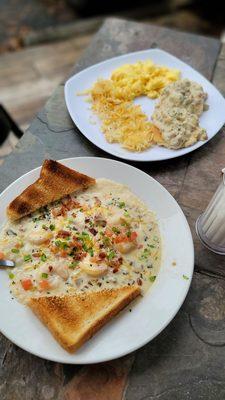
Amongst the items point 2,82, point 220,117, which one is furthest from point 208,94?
point 2,82

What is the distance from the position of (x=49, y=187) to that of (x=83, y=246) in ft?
0.97

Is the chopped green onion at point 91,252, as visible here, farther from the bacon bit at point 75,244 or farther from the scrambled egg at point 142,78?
the scrambled egg at point 142,78

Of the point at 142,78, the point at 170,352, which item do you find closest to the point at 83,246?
the point at 170,352

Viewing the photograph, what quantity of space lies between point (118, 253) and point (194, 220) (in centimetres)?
40

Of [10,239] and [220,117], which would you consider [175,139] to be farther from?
[10,239]

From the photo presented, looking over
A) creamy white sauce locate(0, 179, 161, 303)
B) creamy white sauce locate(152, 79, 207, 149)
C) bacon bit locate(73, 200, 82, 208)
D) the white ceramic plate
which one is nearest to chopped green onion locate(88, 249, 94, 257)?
creamy white sauce locate(0, 179, 161, 303)

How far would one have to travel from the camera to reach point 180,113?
1.85 m

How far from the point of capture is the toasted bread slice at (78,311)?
3.90ft

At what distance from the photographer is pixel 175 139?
5.79 ft

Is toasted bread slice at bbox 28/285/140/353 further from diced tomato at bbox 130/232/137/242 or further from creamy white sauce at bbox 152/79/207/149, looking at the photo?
creamy white sauce at bbox 152/79/207/149

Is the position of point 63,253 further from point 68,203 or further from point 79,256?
point 68,203

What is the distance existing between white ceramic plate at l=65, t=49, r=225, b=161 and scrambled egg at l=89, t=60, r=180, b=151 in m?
0.03

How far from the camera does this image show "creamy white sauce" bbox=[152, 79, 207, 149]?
178cm

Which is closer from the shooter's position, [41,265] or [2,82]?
[41,265]
